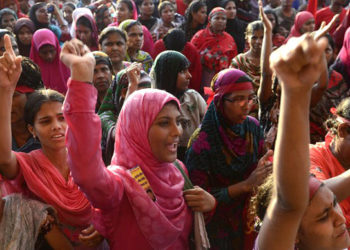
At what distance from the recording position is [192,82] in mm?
5887

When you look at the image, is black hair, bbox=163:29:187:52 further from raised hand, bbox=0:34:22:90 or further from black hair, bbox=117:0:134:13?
raised hand, bbox=0:34:22:90

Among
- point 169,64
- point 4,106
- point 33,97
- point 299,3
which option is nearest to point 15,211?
point 4,106

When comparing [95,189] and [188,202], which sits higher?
[95,189]

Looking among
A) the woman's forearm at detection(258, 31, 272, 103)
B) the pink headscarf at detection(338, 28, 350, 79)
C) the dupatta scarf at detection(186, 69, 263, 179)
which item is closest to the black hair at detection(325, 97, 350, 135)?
the dupatta scarf at detection(186, 69, 263, 179)

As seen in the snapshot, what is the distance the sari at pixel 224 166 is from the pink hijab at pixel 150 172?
0.55m

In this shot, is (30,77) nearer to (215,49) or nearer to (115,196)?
(115,196)

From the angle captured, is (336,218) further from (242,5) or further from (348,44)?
(242,5)

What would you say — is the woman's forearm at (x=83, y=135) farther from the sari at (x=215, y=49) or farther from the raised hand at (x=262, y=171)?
the sari at (x=215, y=49)

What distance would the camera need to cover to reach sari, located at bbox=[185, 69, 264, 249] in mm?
2910

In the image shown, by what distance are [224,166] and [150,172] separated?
78cm

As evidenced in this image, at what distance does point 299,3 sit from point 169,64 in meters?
6.23

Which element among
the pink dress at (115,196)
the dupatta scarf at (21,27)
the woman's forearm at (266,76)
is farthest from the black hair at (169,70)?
the dupatta scarf at (21,27)

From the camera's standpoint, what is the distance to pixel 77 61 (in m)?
1.77

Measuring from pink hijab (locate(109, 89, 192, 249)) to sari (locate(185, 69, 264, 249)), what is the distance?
550 mm
